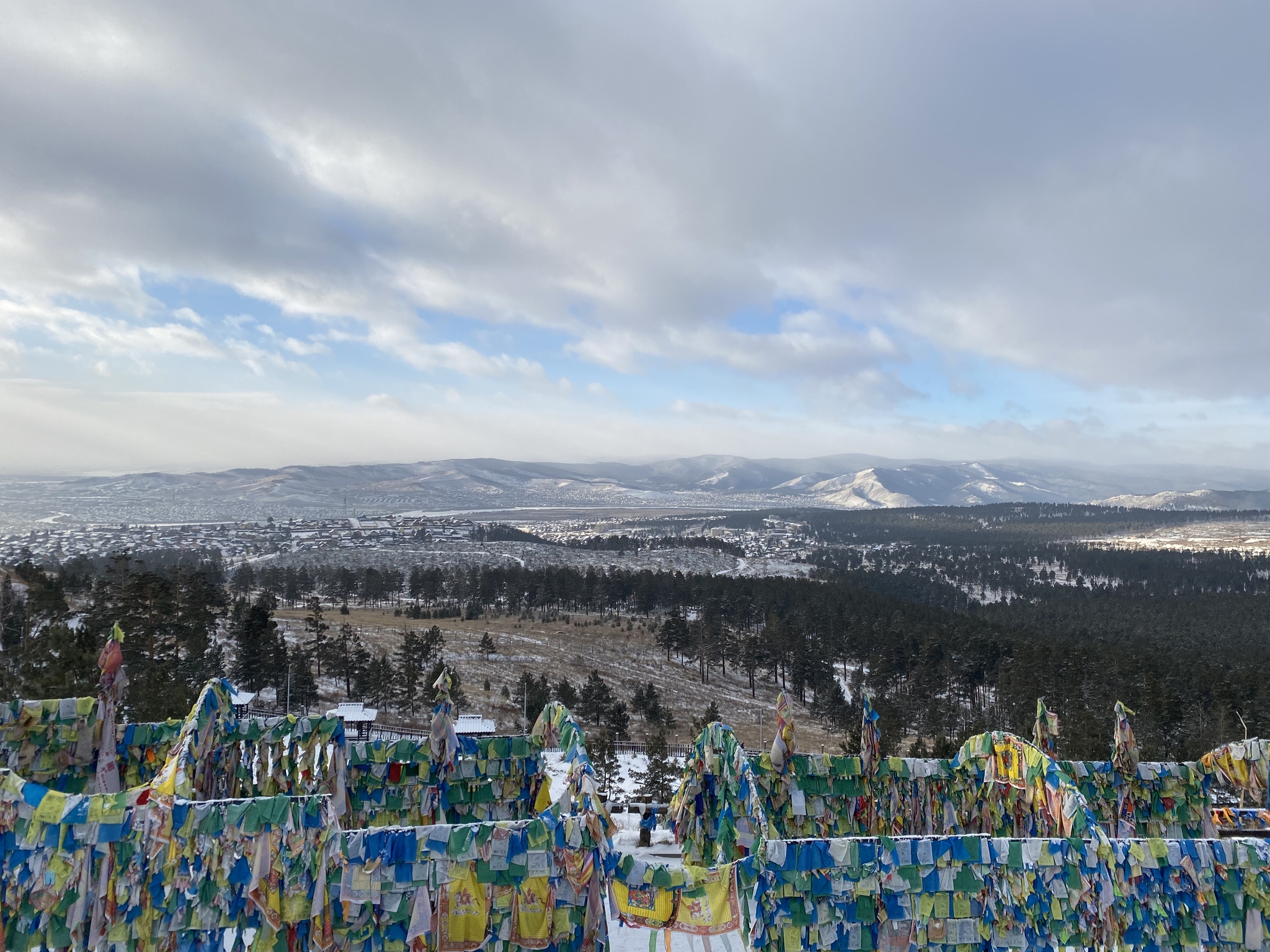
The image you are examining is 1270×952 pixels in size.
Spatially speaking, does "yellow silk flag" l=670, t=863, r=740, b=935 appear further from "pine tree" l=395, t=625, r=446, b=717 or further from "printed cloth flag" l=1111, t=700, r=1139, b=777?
"pine tree" l=395, t=625, r=446, b=717

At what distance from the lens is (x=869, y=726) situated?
1207 centimetres

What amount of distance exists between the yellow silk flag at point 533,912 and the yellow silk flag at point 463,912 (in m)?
0.38

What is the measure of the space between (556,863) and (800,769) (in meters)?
6.08

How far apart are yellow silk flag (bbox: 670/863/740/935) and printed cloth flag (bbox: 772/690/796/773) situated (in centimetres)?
361

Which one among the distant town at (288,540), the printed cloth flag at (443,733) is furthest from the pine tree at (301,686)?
the distant town at (288,540)

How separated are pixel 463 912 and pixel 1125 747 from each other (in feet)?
41.9

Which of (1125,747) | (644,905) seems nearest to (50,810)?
(644,905)

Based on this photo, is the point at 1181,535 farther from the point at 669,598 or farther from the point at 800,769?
the point at 800,769

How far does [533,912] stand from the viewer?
309 inches

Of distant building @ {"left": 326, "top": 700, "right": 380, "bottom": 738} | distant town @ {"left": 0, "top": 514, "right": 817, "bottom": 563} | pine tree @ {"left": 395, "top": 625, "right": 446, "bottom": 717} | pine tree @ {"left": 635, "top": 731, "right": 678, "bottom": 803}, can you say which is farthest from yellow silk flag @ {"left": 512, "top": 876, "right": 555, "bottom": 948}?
distant town @ {"left": 0, "top": 514, "right": 817, "bottom": 563}

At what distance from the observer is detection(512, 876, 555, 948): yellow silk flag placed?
308 inches

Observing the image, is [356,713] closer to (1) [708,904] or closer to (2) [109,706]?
(2) [109,706]

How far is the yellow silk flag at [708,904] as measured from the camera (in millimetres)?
7852

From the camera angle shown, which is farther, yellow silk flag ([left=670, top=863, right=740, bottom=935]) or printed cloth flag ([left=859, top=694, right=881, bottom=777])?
printed cloth flag ([left=859, top=694, right=881, bottom=777])
